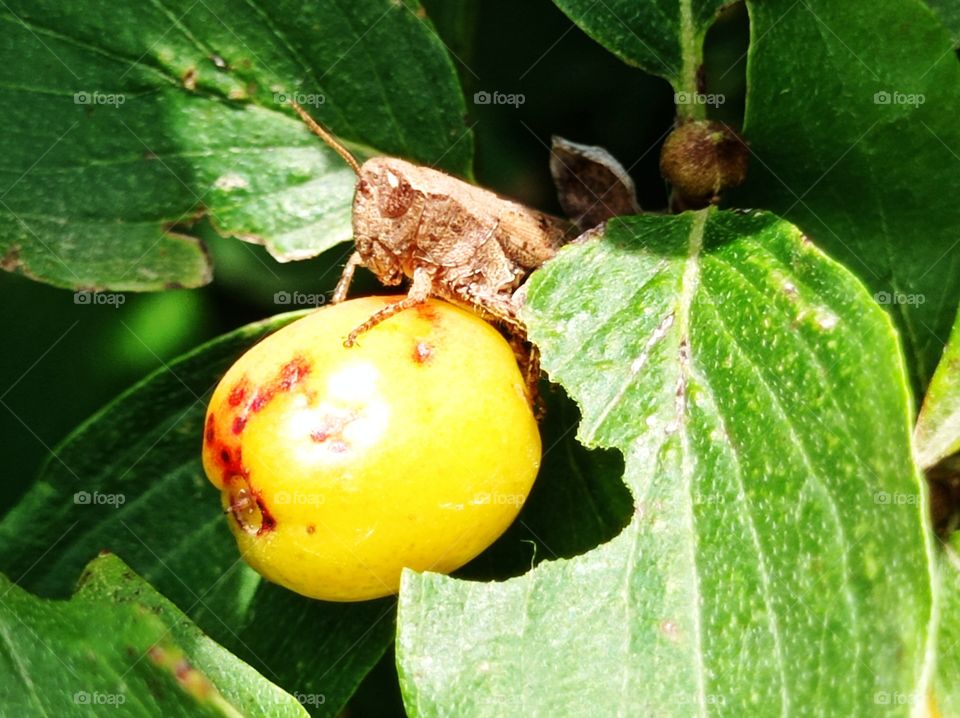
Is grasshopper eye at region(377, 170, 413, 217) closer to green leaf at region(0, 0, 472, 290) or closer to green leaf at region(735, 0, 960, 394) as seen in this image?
green leaf at region(0, 0, 472, 290)

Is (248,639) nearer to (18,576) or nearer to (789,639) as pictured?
(18,576)

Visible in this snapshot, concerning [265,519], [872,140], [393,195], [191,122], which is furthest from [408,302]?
[872,140]

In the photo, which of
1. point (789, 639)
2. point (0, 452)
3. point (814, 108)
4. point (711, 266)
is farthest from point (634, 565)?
point (0, 452)

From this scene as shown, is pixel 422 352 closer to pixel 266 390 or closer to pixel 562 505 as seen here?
pixel 266 390

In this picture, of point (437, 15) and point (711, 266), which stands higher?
point (437, 15)

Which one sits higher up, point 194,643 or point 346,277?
point 346,277

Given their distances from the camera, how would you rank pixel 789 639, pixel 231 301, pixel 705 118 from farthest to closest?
1. pixel 231 301
2. pixel 705 118
3. pixel 789 639

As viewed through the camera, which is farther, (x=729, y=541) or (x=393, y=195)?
(x=393, y=195)

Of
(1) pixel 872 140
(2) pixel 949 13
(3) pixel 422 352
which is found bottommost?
(3) pixel 422 352
